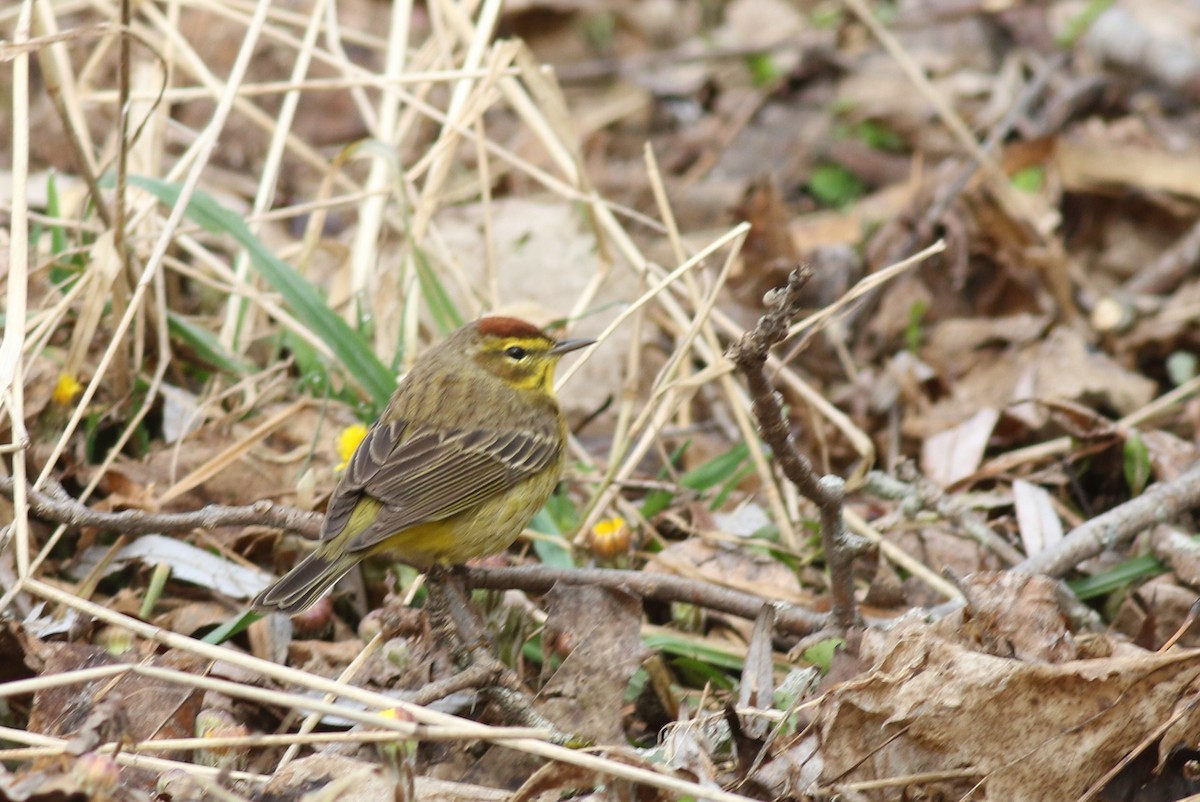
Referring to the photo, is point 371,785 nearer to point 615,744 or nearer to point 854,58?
point 615,744

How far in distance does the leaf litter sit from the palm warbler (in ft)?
0.73

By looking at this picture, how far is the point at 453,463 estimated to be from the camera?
15.1 ft

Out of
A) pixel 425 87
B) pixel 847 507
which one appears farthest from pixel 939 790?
pixel 425 87

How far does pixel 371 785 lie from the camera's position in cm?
327

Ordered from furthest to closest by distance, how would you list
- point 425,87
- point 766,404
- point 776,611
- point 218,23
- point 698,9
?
point 698,9 < point 218,23 < point 425,87 < point 776,611 < point 766,404

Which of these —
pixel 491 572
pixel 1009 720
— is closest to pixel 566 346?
pixel 491 572

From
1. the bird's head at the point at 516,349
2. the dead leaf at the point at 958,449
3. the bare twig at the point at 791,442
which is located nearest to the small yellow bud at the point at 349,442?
the bird's head at the point at 516,349

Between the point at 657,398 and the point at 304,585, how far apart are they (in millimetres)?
1356

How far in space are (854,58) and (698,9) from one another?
1.46 m

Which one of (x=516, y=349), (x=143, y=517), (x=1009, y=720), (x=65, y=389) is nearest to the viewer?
(x=1009, y=720)

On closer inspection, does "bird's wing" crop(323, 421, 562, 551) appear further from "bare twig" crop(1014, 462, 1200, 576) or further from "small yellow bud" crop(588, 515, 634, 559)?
"bare twig" crop(1014, 462, 1200, 576)

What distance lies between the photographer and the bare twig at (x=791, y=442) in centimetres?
294

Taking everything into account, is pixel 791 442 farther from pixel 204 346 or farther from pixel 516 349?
pixel 204 346

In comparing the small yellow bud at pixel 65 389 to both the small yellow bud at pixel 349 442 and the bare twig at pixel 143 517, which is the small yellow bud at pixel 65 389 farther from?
the small yellow bud at pixel 349 442
